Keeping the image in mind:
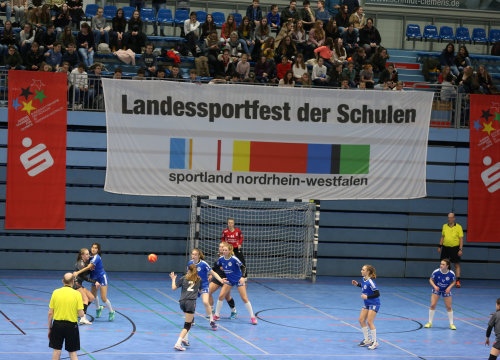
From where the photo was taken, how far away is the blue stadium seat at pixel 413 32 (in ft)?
107

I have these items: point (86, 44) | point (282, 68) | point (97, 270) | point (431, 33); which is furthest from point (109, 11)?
point (97, 270)

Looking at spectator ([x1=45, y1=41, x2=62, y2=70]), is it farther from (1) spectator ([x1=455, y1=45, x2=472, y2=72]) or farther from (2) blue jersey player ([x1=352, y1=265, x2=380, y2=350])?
(1) spectator ([x1=455, y1=45, x2=472, y2=72])

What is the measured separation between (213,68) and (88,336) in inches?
469

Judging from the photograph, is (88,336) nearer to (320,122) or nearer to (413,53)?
(320,122)

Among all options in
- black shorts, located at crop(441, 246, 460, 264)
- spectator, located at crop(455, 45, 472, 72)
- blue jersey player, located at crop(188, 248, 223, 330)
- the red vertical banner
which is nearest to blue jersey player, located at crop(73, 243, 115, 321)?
blue jersey player, located at crop(188, 248, 223, 330)

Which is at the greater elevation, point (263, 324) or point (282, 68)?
point (282, 68)

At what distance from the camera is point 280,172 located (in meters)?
24.1

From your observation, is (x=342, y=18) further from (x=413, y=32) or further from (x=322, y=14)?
(x=413, y=32)

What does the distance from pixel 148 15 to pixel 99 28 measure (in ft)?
10.5

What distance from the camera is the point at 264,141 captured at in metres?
24.0

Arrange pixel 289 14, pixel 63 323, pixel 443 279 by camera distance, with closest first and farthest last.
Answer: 1. pixel 63 323
2. pixel 443 279
3. pixel 289 14

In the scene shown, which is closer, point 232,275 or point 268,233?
point 232,275

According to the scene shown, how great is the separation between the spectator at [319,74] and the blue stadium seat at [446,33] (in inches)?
341

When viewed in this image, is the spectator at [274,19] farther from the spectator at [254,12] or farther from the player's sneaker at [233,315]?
the player's sneaker at [233,315]
